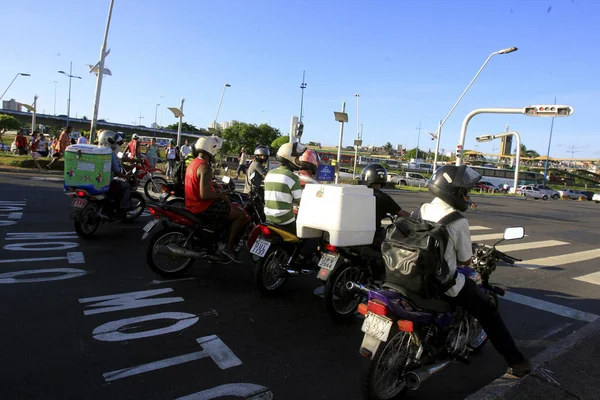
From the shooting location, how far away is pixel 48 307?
14.1ft

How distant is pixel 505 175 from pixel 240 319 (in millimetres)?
65922

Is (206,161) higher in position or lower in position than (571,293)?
higher

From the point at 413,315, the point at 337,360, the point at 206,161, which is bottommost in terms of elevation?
the point at 337,360

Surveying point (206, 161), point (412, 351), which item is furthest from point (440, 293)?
point (206, 161)

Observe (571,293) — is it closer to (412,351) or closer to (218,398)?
(412,351)

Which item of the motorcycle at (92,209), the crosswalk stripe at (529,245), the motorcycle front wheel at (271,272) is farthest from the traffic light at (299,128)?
the motorcycle front wheel at (271,272)

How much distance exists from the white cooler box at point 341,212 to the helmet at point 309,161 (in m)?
1.11

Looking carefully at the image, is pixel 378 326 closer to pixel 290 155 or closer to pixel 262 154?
pixel 290 155

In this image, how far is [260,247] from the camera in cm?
501

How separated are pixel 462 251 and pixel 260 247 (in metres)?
2.56

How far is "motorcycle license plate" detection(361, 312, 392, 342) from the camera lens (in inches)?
113

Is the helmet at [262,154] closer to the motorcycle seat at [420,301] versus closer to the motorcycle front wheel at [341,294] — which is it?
the motorcycle front wheel at [341,294]

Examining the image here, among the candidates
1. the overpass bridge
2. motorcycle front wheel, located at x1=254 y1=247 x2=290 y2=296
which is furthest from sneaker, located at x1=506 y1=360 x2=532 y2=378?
the overpass bridge

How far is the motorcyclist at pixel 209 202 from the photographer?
553 centimetres
